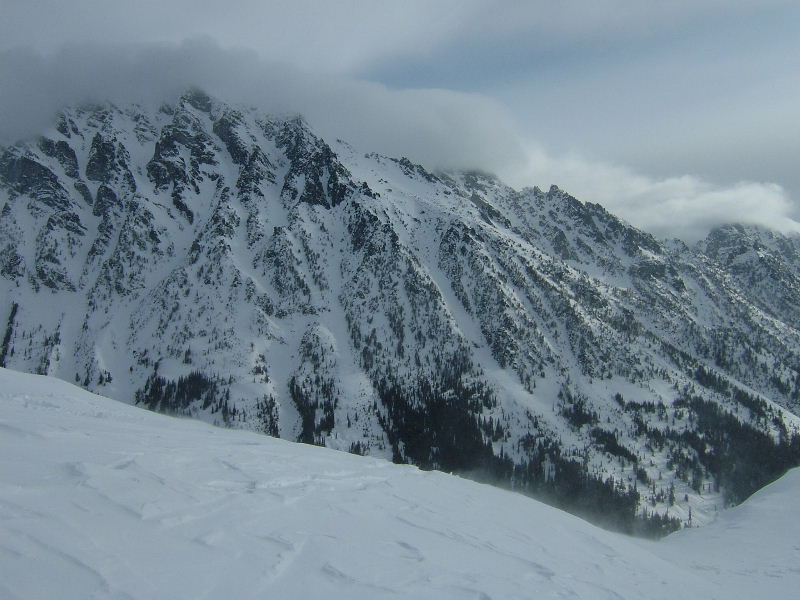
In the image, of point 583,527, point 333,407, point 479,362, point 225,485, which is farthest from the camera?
point 479,362

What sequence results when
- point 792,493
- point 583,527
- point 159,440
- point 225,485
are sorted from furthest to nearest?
point 792,493 < point 583,527 < point 159,440 < point 225,485

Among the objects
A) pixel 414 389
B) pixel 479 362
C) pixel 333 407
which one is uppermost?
pixel 479 362

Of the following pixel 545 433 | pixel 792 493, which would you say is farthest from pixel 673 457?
pixel 792 493

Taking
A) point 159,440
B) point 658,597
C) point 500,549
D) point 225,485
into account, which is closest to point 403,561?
point 500,549

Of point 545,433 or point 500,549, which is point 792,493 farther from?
point 545,433

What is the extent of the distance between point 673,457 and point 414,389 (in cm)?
9320

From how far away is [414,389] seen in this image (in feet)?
587

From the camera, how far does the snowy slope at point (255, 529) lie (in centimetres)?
780

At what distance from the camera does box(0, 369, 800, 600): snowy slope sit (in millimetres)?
7805

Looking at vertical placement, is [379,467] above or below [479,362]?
below

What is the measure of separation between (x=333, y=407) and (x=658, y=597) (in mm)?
156600

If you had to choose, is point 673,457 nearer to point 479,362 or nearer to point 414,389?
point 479,362

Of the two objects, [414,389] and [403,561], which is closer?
[403,561]

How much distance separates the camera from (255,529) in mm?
10477
